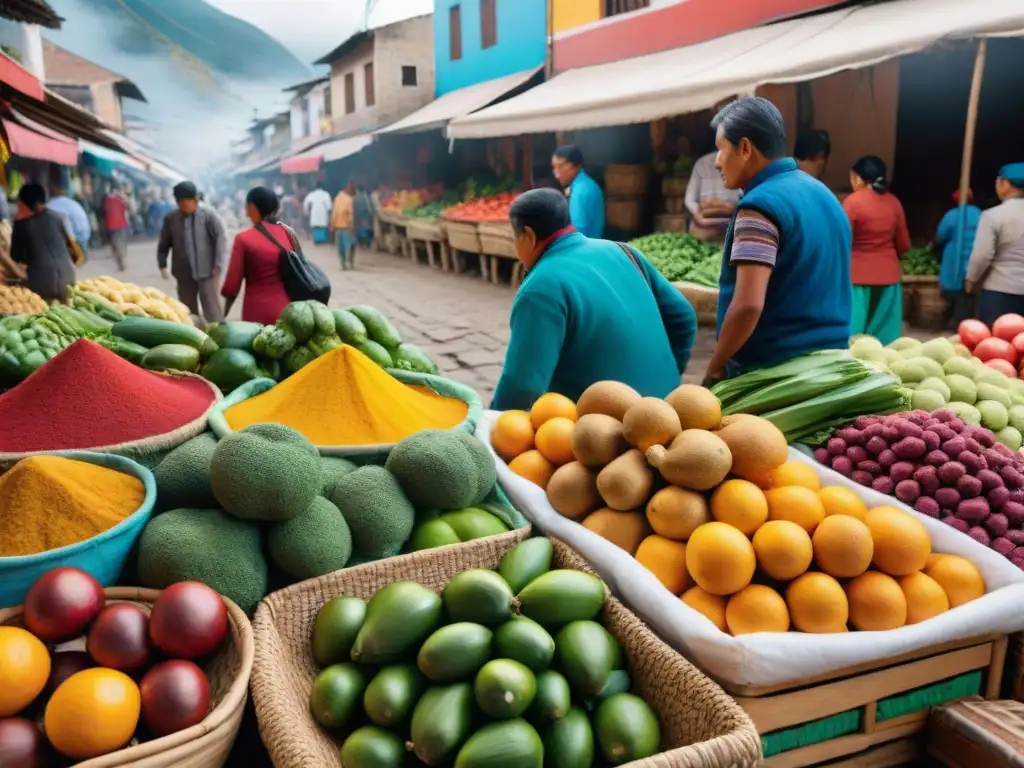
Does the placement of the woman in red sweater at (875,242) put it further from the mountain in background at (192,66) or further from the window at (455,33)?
the mountain in background at (192,66)

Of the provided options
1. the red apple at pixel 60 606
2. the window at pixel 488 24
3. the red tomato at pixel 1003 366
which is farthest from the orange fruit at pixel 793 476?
the window at pixel 488 24

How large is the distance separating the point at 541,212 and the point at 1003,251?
4007 mm

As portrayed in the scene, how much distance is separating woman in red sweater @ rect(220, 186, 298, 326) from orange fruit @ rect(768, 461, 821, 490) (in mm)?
3464

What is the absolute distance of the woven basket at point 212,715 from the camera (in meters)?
1.08

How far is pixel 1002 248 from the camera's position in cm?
508

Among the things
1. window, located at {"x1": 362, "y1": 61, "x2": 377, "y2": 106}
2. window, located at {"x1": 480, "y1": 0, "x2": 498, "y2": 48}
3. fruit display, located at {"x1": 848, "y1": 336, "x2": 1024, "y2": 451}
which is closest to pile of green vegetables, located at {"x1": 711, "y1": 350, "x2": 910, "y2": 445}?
fruit display, located at {"x1": 848, "y1": 336, "x2": 1024, "y2": 451}

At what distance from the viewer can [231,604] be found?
55.3 inches

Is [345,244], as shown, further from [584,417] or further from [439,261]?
[584,417]

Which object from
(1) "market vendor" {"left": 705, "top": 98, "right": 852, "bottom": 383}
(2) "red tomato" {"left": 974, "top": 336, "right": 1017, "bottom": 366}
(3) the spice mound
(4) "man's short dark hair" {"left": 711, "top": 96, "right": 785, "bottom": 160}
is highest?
(4) "man's short dark hair" {"left": 711, "top": 96, "right": 785, "bottom": 160}

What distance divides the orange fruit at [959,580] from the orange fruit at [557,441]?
0.83 m

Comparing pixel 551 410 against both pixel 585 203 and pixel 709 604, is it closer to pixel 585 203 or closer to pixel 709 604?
pixel 709 604

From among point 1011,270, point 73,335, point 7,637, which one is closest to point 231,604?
point 7,637

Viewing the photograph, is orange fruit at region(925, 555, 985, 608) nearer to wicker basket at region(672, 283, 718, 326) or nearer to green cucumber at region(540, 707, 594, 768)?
green cucumber at region(540, 707, 594, 768)

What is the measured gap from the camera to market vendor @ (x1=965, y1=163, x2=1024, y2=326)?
4984 mm
